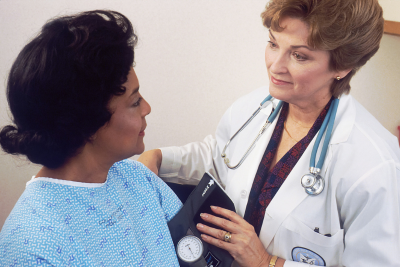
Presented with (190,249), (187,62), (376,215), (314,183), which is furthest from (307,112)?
(187,62)

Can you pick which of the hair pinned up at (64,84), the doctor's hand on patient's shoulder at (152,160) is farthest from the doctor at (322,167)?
the hair pinned up at (64,84)

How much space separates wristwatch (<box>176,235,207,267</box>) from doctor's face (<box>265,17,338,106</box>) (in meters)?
0.56

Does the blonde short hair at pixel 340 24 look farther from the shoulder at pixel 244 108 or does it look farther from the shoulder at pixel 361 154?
the shoulder at pixel 244 108

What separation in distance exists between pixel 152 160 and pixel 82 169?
0.50 meters

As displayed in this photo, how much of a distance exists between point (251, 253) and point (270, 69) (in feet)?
2.02

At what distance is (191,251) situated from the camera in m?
1.11

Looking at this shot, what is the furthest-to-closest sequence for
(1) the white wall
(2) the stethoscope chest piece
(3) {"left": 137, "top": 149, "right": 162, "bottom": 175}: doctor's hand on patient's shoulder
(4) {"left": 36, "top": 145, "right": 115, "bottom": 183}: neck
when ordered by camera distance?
(1) the white wall, (3) {"left": 137, "top": 149, "right": 162, "bottom": 175}: doctor's hand on patient's shoulder, (2) the stethoscope chest piece, (4) {"left": 36, "top": 145, "right": 115, "bottom": 183}: neck

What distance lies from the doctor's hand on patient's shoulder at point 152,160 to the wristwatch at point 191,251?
33cm

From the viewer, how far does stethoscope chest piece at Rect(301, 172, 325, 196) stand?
1.11m

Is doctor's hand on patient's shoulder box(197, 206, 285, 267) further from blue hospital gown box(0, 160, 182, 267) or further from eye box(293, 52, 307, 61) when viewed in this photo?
eye box(293, 52, 307, 61)

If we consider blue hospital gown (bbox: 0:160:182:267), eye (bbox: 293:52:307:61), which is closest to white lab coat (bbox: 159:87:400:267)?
eye (bbox: 293:52:307:61)

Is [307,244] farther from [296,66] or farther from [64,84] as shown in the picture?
[64,84]

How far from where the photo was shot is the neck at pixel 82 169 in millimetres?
873

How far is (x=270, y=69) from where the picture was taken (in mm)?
1171
